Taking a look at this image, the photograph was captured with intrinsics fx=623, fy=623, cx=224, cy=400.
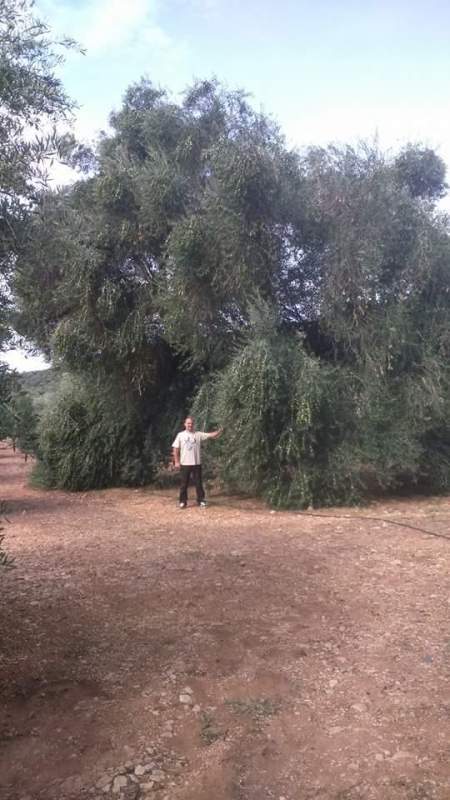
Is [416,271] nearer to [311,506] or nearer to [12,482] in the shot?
[311,506]

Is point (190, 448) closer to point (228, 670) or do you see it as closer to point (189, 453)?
point (189, 453)

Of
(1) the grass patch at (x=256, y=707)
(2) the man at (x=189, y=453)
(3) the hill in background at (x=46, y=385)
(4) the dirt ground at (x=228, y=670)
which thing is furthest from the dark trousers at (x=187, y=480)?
(1) the grass patch at (x=256, y=707)

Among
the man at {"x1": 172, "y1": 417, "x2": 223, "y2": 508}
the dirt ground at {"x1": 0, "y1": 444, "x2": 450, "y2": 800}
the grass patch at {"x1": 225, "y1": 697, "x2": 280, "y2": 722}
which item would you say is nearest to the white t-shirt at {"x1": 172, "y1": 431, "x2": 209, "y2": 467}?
the man at {"x1": 172, "y1": 417, "x2": 223, "y2": 508}

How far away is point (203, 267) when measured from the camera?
1080cm

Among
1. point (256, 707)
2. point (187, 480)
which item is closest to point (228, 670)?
point (256, 707)

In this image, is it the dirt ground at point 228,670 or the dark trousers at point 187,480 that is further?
the dark trousers at point 187,480

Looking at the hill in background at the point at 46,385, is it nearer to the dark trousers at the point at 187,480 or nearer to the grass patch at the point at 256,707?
the dark trousers at the point at 187,480

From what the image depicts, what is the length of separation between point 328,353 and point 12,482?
9.47 m

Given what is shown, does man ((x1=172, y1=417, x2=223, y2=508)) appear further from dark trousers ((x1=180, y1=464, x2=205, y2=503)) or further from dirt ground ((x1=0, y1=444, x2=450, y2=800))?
dirt ground ((x1=0, y1=444, x2=450, y2=800))

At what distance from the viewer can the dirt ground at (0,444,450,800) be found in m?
3.02

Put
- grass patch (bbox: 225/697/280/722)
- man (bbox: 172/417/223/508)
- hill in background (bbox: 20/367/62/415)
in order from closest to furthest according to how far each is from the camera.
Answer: grass patch (bbox: 225/697/280/722) < man (bbox: 172/417/223/508) < hill in background (bbox: 20/367/62/415)

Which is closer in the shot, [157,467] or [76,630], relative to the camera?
[76,630]

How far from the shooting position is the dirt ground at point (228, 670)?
3.02 metres

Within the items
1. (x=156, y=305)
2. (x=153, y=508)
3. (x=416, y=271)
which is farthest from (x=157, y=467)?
(x=416, y=271)
